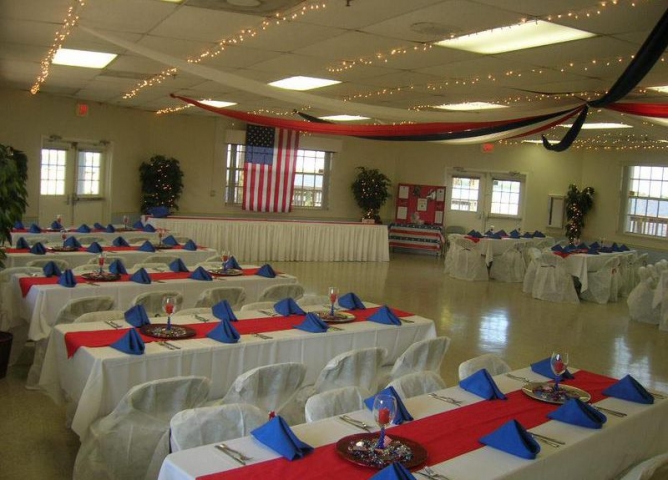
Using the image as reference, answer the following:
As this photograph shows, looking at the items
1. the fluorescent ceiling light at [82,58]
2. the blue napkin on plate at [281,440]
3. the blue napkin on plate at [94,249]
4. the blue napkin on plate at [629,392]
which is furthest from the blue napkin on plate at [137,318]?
the fluorescent ceiling light at [82,58]

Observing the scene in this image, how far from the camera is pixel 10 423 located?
511 centimetres

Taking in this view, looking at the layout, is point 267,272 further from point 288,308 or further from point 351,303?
point 288,308

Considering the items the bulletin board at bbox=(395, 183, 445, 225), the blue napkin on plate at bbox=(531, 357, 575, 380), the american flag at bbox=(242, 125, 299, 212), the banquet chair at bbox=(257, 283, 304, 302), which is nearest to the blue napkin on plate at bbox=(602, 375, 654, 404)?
the blue napkin on plate at bbox=(531, 357, 575, 380)

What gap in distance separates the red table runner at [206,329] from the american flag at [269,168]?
10.9m

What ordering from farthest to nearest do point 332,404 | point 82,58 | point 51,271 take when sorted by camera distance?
point 82,58 → point 51,271 → point 332,404

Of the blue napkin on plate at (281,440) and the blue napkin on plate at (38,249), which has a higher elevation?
the blue napkin on plate at (38,249)

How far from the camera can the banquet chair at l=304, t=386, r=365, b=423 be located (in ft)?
11.7

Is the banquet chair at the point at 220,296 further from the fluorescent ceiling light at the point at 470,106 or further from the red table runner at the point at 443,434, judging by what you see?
the fluorescent ceiling light at the point at 470,106

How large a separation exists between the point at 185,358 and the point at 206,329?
56 centimetres

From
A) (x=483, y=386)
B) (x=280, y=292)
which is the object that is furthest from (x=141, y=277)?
(x=483, y=386)

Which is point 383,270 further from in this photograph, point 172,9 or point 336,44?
point 172,9

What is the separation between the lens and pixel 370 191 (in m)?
17.9

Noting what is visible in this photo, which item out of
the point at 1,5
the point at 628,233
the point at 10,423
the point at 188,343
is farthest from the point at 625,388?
the point at 628,233

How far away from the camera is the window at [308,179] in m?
16.8
